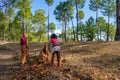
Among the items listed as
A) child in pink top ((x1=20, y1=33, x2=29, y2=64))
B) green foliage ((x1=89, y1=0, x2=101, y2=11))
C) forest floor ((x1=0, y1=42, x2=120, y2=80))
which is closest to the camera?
forest floor ((x1=0, y1=42, x2=120, y2=80))

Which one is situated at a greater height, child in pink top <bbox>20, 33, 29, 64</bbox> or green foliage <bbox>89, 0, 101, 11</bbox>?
green foliage <bbox>89, 0, 101, 11</bbox>

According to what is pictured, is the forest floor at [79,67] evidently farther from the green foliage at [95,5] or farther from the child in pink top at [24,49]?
the green foliage at [95,5]

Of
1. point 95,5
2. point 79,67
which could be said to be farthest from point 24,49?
point 95,5

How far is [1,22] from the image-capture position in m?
57.3

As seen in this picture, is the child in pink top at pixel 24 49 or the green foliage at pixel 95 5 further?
the green foliage at pixel 95 5

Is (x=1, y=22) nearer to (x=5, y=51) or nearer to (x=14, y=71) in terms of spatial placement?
(x=5, y=51)

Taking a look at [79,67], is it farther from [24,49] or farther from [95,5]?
[95,5]

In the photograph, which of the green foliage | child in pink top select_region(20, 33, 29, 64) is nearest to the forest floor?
child in pink top select_region(20, 33, 29, 64)

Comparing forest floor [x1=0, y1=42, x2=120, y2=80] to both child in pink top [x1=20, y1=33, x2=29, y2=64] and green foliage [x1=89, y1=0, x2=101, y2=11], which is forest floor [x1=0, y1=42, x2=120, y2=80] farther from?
green foliage [x1=89, y1=0, x2=101, y2=11]

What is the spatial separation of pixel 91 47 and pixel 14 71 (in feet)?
17.5

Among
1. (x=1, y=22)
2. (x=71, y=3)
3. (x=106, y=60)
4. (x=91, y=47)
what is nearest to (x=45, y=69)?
(x=106, y=60)

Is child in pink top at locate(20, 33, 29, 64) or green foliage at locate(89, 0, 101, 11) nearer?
child in pink top at locate(20, 33, 29, 64)

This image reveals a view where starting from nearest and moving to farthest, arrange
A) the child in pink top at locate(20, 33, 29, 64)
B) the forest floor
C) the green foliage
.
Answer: the forest floor < the child in pink top at locate(20, 33, 29, 64) < the green foliage

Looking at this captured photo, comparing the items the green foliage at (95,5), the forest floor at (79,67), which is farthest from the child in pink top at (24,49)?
the green foliage at (95,5)
